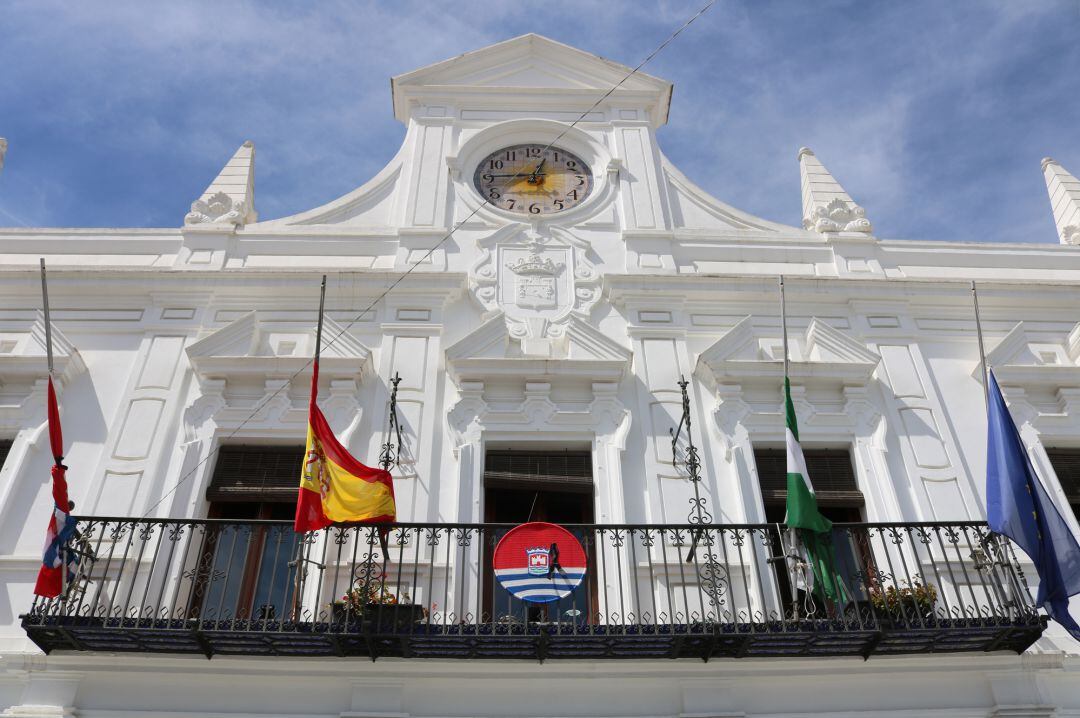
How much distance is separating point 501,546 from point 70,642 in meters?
3.73

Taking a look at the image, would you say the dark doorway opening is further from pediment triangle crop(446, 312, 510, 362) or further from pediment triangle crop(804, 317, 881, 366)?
pediment triangle crop(804, 317, 881, 366)

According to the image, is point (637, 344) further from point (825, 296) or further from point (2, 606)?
point (2, 606)

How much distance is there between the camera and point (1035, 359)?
35.3 feet

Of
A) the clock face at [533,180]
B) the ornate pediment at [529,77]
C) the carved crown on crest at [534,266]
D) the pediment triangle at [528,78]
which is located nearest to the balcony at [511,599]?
the carved crown on crest at [534,266]

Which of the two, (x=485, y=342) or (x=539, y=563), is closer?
(x=539, y=563)

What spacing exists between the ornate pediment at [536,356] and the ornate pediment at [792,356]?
1.05 m

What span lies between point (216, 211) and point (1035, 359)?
1042 cm

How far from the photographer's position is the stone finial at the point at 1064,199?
12.8 metres

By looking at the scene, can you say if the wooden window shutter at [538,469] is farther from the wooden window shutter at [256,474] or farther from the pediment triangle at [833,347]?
the pediment triangle at [833,347]

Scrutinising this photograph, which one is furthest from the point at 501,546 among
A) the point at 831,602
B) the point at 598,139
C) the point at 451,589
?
the point at 598,139

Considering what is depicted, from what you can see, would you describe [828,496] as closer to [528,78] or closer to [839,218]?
[839,218]

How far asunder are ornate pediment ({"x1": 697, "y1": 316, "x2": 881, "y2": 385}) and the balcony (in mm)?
1899

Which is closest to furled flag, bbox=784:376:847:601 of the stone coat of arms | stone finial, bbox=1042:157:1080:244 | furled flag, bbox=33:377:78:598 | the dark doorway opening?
the dark doorway opening

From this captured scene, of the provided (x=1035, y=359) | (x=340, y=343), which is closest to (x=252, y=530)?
(x=340, y=343)
